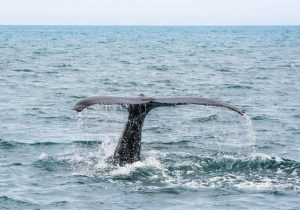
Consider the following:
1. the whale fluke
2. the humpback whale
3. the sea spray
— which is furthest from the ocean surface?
the whale fluke

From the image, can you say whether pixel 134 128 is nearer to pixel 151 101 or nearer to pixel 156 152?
pixel 151 101

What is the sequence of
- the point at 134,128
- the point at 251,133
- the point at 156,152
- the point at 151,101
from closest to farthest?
the point at 151,101
the point at 134,128
the point at 156,152
the point at 251,133

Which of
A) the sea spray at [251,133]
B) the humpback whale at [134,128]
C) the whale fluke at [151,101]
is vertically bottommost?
the sea spray at [251,133]

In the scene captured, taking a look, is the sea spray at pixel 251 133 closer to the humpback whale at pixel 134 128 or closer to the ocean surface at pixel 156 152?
the ocean surface at pixel 156 152

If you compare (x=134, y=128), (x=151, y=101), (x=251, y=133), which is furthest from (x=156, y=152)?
(x=251, y=133)

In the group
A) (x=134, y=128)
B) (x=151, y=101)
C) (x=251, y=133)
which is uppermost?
(x=151, y=101)

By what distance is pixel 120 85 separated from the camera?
108 ft

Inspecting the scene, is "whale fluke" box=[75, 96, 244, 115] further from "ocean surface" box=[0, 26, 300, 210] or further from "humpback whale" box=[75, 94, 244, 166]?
"ocean surface" box=[0, 26, 300, 210]

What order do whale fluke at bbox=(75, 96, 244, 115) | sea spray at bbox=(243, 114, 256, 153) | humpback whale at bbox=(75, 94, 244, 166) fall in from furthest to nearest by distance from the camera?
sea spray at bbox=(243, 114, 256, 153)
humpback whale at bbox=(75, 94, 244, 166)
whale fluke at bbox=(75, 96, 244, 115)

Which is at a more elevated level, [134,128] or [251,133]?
[134,128]

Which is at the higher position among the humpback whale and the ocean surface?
the humpback whale

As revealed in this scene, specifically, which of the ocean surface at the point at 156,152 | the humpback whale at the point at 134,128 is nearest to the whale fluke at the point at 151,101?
the humpback whale at the point at 134,128

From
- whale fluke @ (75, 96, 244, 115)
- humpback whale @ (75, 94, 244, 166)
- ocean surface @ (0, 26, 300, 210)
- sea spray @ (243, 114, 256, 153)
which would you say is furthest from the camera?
sea spray @ (243, 114, 256, 153)

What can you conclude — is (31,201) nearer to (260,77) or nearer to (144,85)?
(144,85)
